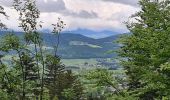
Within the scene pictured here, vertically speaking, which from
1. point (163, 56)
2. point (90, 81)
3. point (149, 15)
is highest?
point (149, 15)

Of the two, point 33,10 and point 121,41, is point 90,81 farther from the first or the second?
point 33,10

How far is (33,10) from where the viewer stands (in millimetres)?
26359

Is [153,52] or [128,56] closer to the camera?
[153,52]

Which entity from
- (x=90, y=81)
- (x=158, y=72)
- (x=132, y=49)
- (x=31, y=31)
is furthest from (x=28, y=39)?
(x=158, y=72)

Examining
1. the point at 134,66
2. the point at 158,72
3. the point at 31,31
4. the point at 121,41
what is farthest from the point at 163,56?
the point at 31,31

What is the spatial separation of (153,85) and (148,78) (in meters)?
0.52

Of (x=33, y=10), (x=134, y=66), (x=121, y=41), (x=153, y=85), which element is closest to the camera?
(x=153, y=85)

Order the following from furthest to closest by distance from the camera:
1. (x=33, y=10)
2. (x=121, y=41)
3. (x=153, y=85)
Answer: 1. (x=33, y=10)
2. (x=121, y=41)
3. (x=153, y=85)

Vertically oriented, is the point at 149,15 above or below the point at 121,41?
above

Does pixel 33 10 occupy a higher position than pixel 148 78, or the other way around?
pixel 33 10

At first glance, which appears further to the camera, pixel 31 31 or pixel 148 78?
pixel 31 31

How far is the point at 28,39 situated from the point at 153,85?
13.6 meters

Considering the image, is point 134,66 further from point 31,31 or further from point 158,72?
point 31,31

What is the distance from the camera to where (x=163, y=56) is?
14.9 meters
